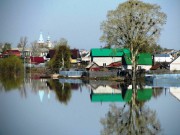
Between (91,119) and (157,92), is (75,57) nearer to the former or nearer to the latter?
(157,92)

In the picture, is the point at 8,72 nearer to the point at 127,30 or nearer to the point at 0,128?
the point at 127,30

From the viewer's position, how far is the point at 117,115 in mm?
14297

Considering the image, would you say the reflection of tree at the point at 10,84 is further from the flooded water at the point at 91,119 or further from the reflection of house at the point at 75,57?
the reflection of house at the point at 75,57

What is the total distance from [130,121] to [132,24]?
873 inches

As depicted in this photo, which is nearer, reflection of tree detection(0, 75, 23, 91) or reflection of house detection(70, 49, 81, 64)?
reflection of tree detection(0, 75, 23, 91)

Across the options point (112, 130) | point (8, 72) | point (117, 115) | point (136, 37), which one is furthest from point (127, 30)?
point (8, 72)

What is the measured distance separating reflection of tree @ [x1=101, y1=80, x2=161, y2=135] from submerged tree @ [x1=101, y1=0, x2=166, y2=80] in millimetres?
18074

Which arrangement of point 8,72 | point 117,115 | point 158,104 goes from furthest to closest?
1. point 8,72
2. point 158,104
3. point 117,115

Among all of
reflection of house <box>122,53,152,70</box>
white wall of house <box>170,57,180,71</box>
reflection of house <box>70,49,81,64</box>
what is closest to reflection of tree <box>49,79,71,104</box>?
white wall of house <box>170,57,180,71</box>

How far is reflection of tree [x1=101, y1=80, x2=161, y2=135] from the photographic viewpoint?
36.8ft

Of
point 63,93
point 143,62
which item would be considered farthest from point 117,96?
point 143,62

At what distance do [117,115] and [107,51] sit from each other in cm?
4374

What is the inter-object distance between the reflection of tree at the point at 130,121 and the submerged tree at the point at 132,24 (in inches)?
712

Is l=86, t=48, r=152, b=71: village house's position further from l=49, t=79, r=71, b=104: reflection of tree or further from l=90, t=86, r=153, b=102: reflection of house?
l=90, t=86, r=153, b=102: reflection of house
